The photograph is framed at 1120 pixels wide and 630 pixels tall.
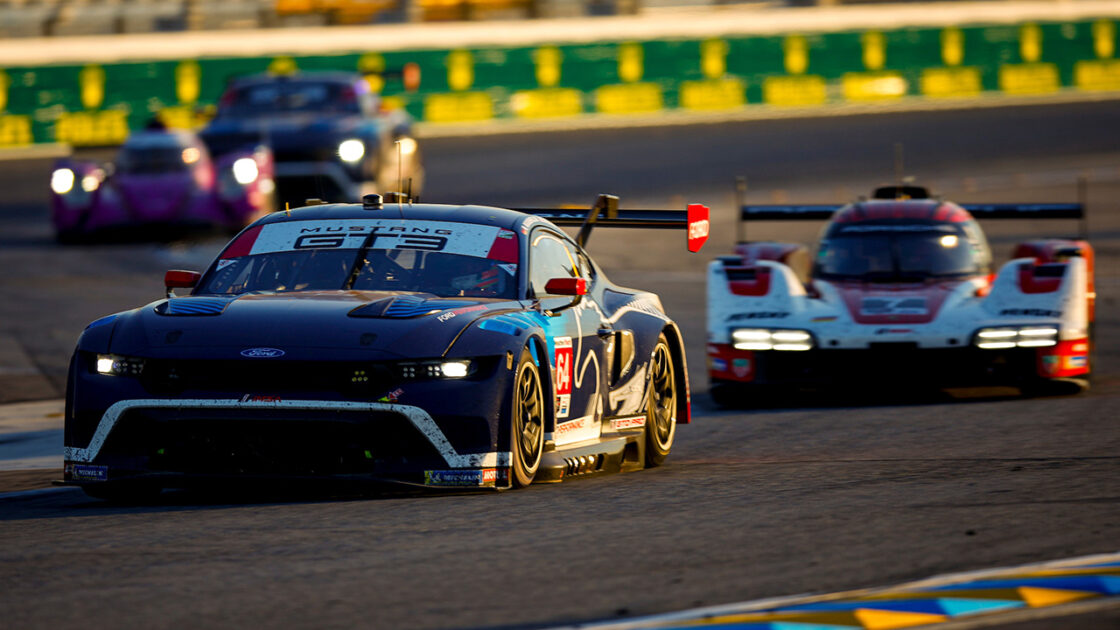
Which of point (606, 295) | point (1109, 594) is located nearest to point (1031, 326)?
point (606, 295)

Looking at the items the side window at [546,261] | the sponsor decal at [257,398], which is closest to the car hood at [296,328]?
the sponsor decal at [257,398]

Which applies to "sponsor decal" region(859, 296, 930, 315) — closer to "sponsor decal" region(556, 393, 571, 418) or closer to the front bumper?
"sponsor decal" region(556, 393, 571, 418)

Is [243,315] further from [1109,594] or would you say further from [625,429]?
[1109,594]

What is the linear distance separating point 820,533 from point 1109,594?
4.06ft

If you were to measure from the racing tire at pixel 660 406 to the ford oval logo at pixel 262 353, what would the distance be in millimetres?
2660

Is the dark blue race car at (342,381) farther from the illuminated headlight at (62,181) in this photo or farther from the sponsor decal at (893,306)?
the illuminated headlight at (62,181)

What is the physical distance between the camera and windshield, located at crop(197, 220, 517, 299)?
8.55 m

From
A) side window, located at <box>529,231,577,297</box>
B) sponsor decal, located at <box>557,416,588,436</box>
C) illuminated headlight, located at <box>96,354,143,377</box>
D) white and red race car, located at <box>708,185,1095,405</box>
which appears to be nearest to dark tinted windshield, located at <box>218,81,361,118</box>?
white and red race car, located at <box>708,185,1095,405</box>

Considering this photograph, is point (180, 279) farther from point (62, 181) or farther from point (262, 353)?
point (62, 181)

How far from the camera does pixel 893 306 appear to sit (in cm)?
1286

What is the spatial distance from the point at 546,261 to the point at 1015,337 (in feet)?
14.9

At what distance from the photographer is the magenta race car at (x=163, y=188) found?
23078mm

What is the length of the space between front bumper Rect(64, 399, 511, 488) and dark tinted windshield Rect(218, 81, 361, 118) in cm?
1706

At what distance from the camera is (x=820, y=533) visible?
666 cm
